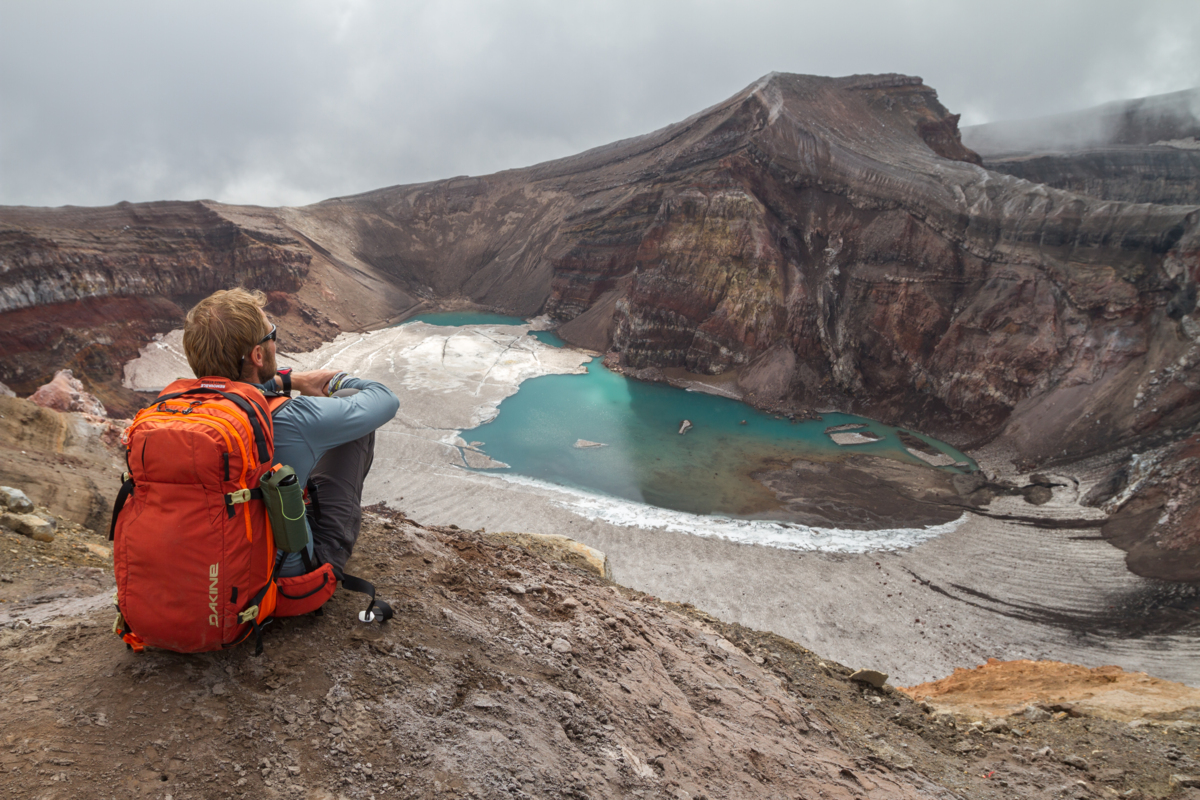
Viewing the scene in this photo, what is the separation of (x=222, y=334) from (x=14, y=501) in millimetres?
5642

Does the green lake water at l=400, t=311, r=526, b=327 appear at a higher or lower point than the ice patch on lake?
higher

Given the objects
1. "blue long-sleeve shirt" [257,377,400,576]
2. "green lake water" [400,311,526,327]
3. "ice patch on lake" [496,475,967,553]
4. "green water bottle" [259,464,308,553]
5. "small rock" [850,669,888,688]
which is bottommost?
"ice patch on lake" [496,475,967,553]

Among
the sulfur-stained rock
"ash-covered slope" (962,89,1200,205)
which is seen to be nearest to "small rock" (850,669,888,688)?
the sulfur-stained rock

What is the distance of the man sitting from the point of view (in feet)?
8.90

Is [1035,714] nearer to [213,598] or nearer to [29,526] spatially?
[213,598]

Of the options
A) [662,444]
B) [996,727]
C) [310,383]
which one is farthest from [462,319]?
[996,727]

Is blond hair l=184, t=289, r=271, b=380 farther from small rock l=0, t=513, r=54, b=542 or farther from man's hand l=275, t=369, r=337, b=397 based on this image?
small rock l=0, t=513, r=54, b=542

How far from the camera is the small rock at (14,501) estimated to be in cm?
598

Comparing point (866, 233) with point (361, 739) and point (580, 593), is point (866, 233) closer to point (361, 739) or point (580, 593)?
point (580, 593)

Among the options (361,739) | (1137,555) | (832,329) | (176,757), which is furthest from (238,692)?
(832,329)

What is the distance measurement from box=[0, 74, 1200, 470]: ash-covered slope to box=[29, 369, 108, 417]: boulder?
560cm

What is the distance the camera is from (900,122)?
1538 inches

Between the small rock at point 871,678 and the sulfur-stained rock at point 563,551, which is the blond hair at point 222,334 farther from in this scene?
the small rock at point 871,678

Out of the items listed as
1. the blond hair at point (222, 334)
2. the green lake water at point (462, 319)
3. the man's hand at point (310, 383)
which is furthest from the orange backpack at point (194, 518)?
the green lake water at point (462, 319)
